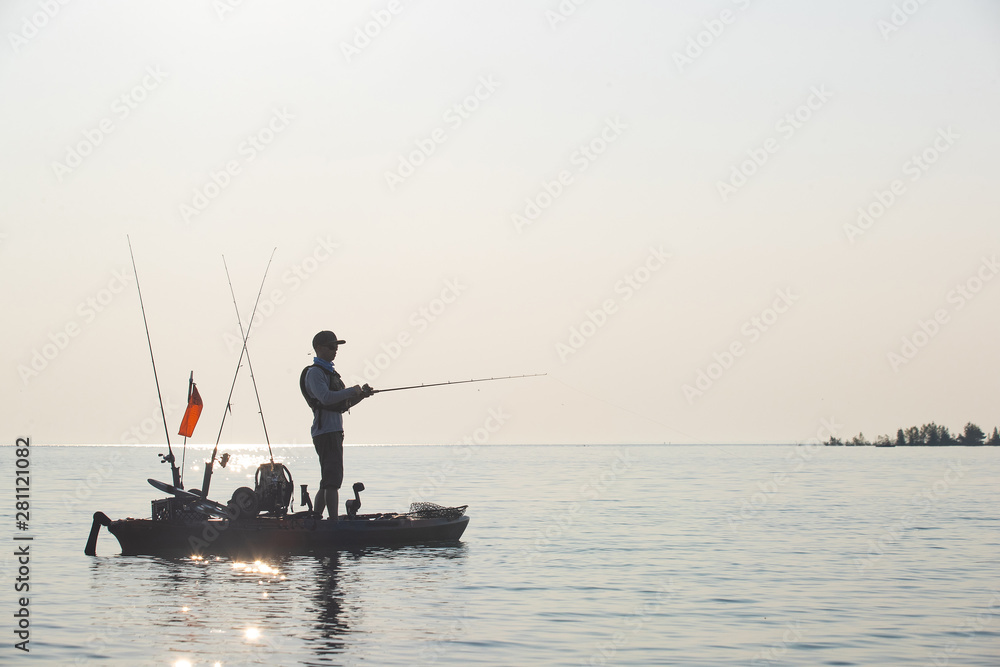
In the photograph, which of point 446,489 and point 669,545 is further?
point 446,489

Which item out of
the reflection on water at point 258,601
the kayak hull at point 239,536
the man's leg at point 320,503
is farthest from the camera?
the man's leg at point 320,503

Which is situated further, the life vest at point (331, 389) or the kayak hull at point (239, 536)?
the kayak hull at point (239, 536)

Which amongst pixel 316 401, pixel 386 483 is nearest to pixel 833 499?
pixel 386 483

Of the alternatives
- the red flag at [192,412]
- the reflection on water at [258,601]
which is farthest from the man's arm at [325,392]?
the reflection on water at [258,601]

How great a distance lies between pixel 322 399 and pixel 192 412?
6.26ft

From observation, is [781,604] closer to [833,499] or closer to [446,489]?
[833,499]

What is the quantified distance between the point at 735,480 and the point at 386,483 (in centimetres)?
1712

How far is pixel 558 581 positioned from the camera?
48.6 feet

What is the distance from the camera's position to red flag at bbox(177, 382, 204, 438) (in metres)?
15.4

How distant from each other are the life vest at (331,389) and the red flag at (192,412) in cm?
149

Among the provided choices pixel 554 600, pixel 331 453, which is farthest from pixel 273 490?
pixel 554 600

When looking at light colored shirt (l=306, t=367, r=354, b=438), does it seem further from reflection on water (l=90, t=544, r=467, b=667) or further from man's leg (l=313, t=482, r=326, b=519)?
reflection on water (l=90, t=544, r=467, b=667)

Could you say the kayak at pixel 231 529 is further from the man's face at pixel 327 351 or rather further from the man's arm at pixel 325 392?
the man's face at pixel 327 351

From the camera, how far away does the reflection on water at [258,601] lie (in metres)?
9.74
